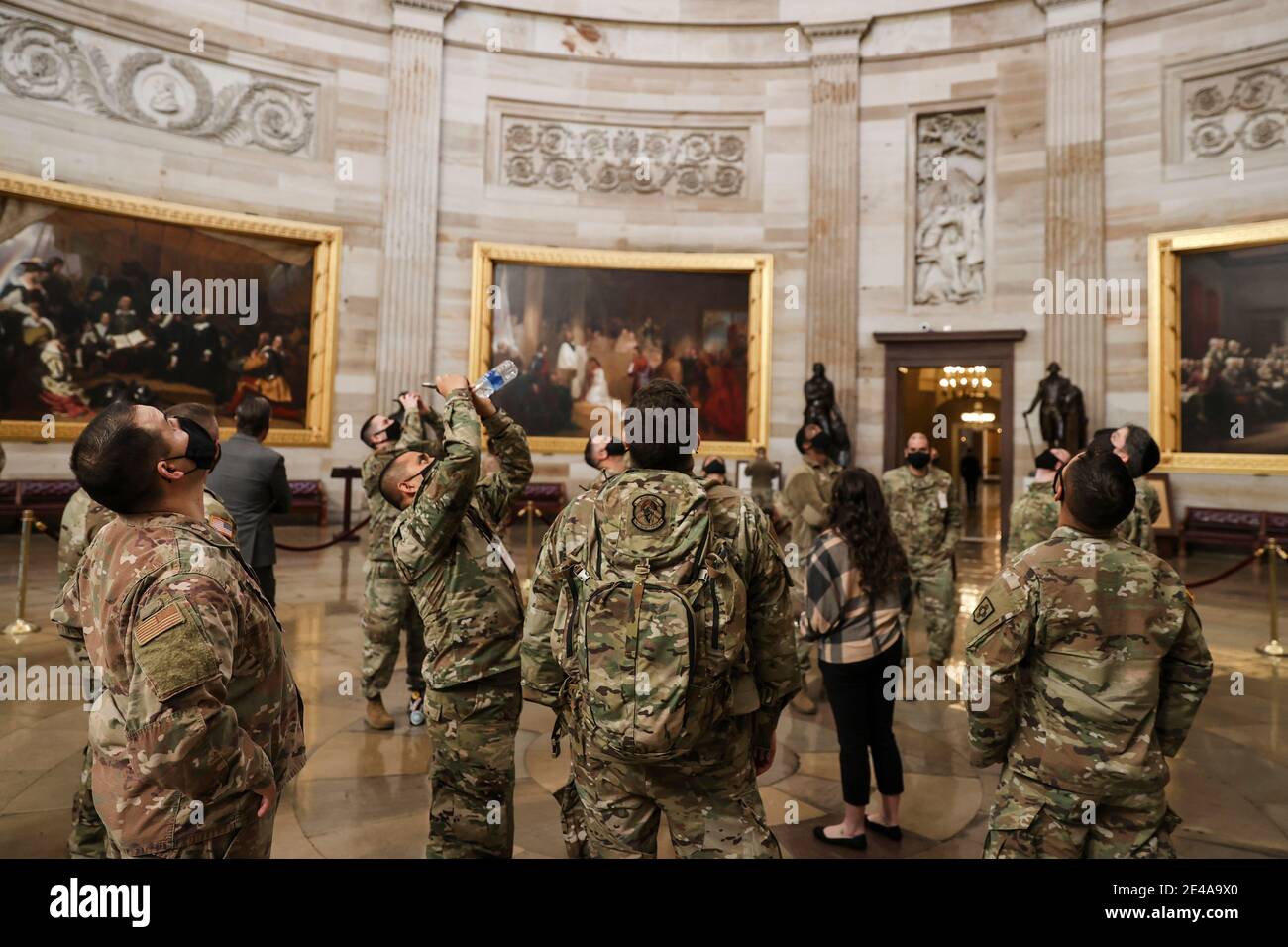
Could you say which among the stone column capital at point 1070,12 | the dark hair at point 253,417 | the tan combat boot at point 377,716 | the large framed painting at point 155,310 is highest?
the stone column capital at point 1070,12

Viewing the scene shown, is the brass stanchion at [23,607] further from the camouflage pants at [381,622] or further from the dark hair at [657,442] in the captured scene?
the dark hair at [657,442]

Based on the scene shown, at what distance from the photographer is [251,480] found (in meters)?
4.54

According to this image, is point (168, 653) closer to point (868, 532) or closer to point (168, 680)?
point (168, 680)

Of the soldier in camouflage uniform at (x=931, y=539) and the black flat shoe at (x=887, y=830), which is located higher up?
the soldier in camouflage uniform at (x=931, y=539)

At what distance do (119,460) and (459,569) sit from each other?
137cm

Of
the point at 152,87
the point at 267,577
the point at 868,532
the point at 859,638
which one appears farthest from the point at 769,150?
the point at 859,638

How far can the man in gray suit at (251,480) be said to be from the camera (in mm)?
4504

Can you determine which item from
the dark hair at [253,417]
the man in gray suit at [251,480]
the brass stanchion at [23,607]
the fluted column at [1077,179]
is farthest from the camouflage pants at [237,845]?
the fluted column at [1077,179]

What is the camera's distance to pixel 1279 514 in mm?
11781

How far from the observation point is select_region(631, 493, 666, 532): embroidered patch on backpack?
7.07 feet

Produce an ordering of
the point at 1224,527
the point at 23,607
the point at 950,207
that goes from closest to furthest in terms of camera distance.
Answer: the point at 23,607, the point at 1224,527, the point at 950,207

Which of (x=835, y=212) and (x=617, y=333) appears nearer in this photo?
(x=835, y=212)

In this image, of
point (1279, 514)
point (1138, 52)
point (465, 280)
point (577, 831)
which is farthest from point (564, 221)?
point (577, 831)

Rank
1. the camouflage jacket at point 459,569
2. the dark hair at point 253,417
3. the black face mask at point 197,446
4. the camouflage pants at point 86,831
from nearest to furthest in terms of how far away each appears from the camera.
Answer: the black face mask at point 197,446 < the camouflage jacket at point 459,569 < the camouflage pants at point 86,831 < the dark hair at point 253,417
